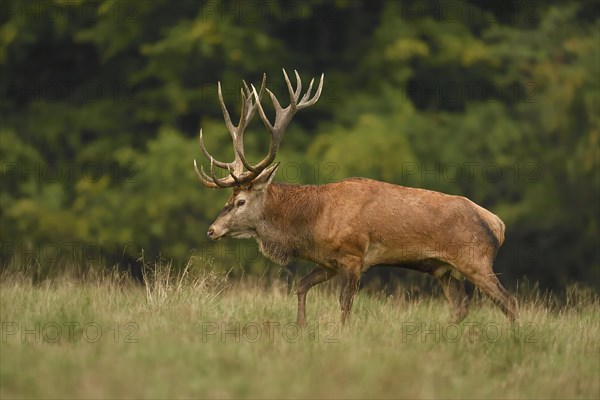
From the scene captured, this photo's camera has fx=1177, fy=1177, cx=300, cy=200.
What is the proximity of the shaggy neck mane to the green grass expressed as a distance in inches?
27.7

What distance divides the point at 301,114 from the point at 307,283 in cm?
1224

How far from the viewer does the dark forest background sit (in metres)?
20.2

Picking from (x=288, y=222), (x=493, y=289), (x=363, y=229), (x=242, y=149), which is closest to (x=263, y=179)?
(x=242, y=149)

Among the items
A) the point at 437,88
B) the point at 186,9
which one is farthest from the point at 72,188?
the point at 437,88

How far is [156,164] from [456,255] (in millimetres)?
10767

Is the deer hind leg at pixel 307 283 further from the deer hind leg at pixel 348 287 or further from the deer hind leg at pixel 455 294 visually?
the deer hind leg at pixel 455 294

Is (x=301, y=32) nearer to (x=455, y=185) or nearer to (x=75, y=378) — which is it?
(x=455, y=185)

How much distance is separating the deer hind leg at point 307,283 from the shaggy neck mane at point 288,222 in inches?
9.4

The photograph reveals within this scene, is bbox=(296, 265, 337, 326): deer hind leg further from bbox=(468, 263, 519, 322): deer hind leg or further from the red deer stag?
bbox=(468, 263, 519, 322): deer hind leg

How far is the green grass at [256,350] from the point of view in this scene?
7273 millimetres

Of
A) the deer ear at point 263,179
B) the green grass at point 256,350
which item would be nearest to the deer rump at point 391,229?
the deer ear at point 263,179
